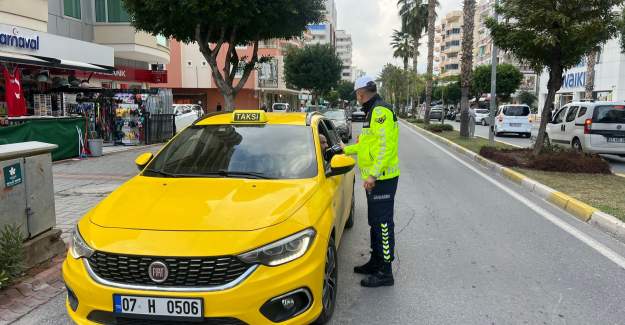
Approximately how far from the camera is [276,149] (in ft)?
14.4

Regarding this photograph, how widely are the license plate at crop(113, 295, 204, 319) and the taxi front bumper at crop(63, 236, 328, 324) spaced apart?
0.03 m

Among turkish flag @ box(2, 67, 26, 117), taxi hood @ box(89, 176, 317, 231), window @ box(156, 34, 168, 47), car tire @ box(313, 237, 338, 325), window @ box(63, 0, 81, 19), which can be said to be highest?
window @ box(63, 0, 81, 19)

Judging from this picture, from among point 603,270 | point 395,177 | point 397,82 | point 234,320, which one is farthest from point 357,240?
point 397,82

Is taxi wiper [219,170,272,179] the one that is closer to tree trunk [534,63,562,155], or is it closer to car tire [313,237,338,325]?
car tire [313,237,338,325]

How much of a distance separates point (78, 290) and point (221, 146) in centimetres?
182

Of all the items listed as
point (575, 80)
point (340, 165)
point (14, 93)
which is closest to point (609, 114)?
point (340, 165)

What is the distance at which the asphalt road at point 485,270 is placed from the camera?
3896 millimetres

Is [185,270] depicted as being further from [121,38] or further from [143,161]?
[121,38]

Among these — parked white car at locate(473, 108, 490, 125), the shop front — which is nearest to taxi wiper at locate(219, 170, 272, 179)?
the shop front

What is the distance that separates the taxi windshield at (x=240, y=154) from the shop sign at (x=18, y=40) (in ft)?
43.3

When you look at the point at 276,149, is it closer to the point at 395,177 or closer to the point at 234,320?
the point at 395,177

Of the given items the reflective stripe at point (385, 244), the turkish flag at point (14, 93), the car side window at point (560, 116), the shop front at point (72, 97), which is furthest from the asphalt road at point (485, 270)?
the turkish flag at point (14, 93)

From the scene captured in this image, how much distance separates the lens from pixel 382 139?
4.15 meters

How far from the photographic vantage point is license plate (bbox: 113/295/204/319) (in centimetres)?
286
